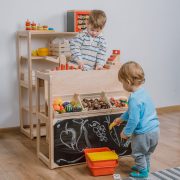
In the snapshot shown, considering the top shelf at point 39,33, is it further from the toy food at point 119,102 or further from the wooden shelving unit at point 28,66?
the toy food at point 119,102

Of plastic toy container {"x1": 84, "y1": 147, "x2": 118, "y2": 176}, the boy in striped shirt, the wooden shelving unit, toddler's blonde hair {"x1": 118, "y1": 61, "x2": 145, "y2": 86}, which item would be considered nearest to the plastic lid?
plastic toy container {"x1": 84, "y1": 147, "x2": 118, "y2": 176}

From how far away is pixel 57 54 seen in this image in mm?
3293

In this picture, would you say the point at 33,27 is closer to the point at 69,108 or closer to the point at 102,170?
the point at 69,108

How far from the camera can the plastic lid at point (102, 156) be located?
7.80 feet

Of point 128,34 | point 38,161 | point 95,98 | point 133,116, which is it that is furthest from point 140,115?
point 128,34

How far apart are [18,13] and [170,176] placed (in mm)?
1989

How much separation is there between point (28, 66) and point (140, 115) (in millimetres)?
1289

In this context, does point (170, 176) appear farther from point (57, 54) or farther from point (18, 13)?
point (18, 13)

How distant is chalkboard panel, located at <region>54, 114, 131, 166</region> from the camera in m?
2.48

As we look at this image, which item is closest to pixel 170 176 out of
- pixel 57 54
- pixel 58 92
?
pixel 58 92

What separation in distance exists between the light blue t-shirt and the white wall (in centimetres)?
147

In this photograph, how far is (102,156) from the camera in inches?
95.5

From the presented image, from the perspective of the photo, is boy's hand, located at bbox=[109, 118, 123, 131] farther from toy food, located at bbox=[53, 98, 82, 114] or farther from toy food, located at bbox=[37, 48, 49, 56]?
toy food, located at bbox=[37, 48, 49, 56]

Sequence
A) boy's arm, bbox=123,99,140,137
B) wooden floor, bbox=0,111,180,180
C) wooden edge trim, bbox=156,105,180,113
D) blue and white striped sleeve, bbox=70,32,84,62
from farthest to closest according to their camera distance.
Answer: wooden edge trim, bbox=156,105,180,113 < blue and white striped sleeve, bbox=70,32,84,62 < wooden floor, bbox=0,111,180,180 < boy's arm, bbox=123,99,140,137
